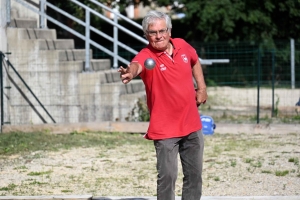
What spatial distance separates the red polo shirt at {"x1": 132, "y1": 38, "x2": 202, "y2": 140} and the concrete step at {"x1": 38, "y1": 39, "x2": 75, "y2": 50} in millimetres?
8583

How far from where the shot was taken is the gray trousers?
6172 mm

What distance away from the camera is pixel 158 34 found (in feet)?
19.7

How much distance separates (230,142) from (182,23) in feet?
52.7

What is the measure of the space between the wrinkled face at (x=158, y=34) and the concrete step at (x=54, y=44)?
28.3 ft

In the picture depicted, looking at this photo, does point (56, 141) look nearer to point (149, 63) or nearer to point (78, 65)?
point (78, 65)

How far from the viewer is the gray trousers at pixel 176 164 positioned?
243 inches

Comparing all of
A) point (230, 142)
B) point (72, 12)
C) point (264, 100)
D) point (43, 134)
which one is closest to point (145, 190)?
point (230, 142)

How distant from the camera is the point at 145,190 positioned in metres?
8.30

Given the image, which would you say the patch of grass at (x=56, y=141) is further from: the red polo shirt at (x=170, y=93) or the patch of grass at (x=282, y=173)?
the red polo shirt at (x=170, y=93)

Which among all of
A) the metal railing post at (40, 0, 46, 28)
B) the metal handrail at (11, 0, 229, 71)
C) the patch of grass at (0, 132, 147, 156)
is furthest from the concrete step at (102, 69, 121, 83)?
the patch of grass at (0, 132, 147, 156)

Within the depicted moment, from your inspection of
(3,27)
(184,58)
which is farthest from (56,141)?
(184,58)

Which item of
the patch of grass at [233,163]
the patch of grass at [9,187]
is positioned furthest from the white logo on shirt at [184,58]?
the patch of grass at [233,163]

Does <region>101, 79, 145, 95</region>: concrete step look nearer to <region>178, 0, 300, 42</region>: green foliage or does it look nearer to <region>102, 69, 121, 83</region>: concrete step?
<region>102, 69, 121, 83</region>: concrete step

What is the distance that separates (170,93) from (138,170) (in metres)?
3.64
